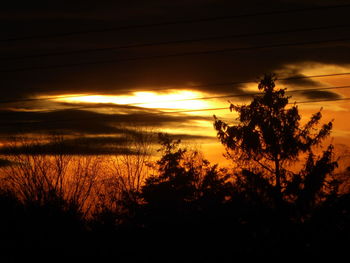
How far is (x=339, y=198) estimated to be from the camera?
124ft

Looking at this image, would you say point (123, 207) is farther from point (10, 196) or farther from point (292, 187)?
point (292, 187)

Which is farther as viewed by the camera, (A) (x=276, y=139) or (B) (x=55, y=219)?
(A) (x=276, y=139)

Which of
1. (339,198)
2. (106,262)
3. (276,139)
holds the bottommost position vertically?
(106,262)

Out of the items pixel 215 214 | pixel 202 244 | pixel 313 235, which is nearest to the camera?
pixel 313 235

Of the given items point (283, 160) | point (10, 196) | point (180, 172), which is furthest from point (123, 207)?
point (283, 160)

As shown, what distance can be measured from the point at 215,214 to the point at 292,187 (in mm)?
10604

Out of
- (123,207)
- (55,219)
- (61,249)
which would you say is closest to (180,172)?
(123,207)

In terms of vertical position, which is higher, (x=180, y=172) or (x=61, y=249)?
(x=180, y=172)

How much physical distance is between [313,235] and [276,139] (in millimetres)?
21550

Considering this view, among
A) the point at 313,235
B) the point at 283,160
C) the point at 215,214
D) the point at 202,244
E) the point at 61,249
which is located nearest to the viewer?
the point at 313,235

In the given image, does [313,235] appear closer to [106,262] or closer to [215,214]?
[215,214]

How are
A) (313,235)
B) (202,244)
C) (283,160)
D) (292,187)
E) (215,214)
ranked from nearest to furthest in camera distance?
(313,235) → (202,244) → (215,214) → (292,187) → (283,160)

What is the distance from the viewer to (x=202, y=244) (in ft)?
107

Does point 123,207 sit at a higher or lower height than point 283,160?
lower
